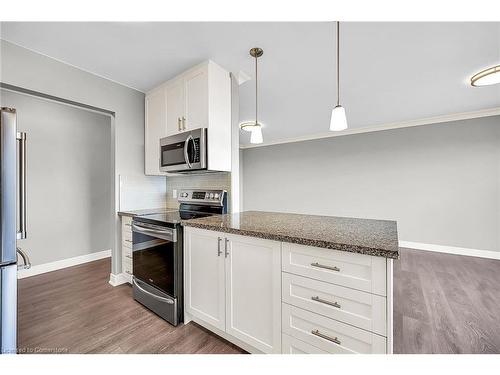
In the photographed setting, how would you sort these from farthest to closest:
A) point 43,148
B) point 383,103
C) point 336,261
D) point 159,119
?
point 383,103, point 43,148, point 159,119, point 336,261

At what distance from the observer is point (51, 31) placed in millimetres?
1712

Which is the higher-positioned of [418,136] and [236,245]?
[418,136]

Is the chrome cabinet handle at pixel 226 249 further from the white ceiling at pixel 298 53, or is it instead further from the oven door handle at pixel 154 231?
the white ceiling at pixel 298 53

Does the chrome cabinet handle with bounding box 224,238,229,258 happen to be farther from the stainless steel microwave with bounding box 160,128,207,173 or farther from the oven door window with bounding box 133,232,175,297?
the stainless steel microwave with bounding box 160,128,207,173

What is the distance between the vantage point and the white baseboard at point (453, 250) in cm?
353

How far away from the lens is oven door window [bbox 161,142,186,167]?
2.24 m

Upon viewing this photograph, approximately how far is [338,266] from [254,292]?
1.88 ft

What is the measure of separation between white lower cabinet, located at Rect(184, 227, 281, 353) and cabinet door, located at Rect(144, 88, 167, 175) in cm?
135

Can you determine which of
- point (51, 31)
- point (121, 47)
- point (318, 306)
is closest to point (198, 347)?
point (318, 306)

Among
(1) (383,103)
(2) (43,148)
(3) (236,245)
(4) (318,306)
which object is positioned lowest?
(4) (318,306)

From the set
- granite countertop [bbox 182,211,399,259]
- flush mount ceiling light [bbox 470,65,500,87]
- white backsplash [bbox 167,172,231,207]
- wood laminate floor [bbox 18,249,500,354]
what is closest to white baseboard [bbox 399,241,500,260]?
wood laminate floor [bbox 18,249,500,354]

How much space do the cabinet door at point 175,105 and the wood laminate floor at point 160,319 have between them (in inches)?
72.3
